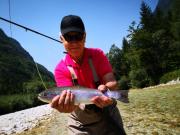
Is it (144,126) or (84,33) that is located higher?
(84,33)

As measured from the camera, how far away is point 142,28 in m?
76.8

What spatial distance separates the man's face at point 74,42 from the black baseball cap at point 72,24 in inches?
2.6

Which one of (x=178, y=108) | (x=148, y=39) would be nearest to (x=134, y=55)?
(x=148, y=39)

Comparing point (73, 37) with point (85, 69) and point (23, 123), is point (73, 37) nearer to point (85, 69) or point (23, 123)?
point (85, 69)

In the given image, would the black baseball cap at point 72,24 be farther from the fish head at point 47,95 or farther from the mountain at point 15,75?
the mountain at point 15,75

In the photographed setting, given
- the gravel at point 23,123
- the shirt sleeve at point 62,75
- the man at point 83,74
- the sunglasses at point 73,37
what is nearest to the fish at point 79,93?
the man at point 83,74

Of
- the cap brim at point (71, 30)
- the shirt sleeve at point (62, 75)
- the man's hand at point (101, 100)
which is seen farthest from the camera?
the shirt sleeve at point (62, 75)

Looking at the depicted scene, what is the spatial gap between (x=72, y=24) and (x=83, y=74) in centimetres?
82

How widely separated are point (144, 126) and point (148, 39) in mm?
58660

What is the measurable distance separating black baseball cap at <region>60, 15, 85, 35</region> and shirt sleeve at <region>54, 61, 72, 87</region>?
2.01ft

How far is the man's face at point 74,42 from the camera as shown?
4.33m

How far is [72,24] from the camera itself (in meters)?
4.32

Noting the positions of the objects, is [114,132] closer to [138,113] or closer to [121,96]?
[121,96]

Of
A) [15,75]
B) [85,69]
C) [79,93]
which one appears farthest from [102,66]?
[15,75]
